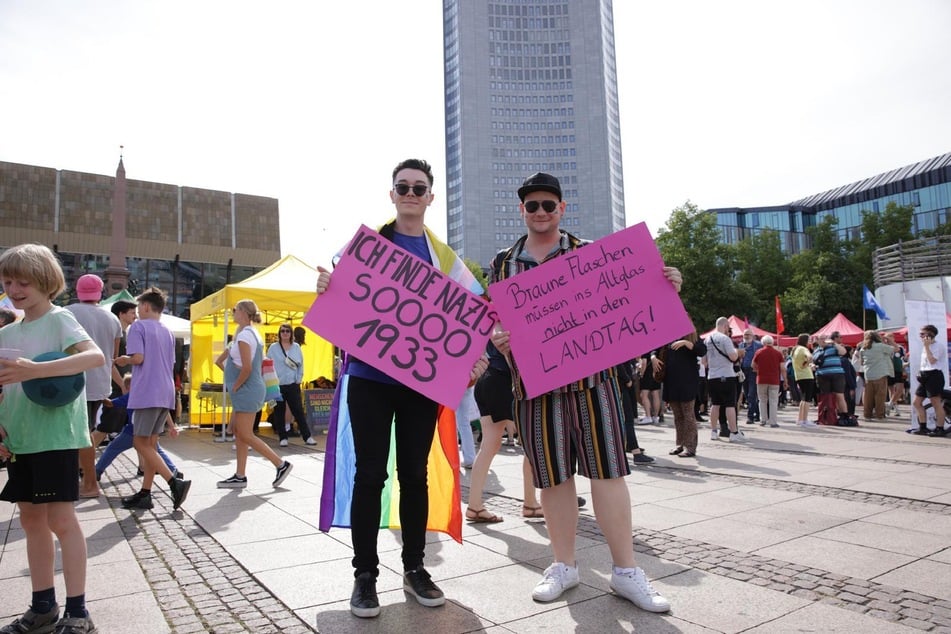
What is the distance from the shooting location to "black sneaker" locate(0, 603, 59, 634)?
2688mm

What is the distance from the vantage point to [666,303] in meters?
3.30

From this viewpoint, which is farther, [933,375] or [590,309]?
[933,375]

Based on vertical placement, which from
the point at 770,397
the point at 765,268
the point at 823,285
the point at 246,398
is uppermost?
the point at 765,268

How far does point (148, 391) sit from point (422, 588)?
144 inches

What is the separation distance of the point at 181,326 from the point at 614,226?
436 ft

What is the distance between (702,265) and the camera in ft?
143

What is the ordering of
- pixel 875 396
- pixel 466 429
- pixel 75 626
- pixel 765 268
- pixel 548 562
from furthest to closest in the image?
pixel 765 268
pixel 875 396
pixel 466 429
pixel 548 562
pixel 75 626

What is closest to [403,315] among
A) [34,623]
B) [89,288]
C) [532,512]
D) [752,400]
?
[34,623]

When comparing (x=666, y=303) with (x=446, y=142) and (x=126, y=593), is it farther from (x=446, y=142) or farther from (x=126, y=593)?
(x=446, y=142)

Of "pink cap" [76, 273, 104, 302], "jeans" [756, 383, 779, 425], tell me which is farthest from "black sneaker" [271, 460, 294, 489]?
"jeans" [756, 383, 779, 425]

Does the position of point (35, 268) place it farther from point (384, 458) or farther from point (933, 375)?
point (933, 375)

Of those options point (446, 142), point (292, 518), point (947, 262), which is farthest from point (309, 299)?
point (446, 142)

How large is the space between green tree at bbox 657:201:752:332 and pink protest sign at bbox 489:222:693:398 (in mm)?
39948

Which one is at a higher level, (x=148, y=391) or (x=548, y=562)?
(x=148, y=391)
